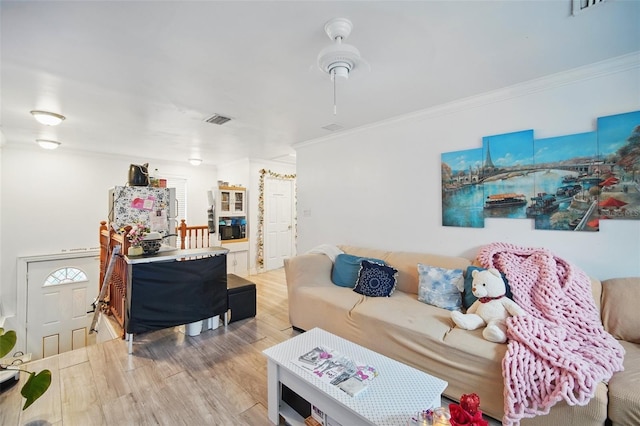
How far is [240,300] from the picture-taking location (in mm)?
3311

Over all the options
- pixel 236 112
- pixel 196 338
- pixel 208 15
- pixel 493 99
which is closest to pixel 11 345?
pixel 196 338

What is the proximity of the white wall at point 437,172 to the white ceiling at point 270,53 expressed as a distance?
212 millimetres

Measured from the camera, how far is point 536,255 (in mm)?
2191

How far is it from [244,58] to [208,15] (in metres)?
0.44

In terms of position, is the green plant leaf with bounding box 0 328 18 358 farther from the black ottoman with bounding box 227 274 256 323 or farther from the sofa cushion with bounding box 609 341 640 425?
the sofa cushion with bounding box 609 341 640 425

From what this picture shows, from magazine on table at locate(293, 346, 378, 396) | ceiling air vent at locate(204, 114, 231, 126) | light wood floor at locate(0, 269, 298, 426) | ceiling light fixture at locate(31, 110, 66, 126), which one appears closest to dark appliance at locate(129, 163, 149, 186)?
ceiling light fixture at locate(31, 110, 66, 126)

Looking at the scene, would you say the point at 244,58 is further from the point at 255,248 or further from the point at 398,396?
the point at 255,248

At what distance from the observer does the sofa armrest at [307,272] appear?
308 cm

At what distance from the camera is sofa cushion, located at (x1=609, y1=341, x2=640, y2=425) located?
1327mm

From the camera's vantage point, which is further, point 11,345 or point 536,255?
point 536,255

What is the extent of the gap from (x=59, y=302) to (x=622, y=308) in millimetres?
7090

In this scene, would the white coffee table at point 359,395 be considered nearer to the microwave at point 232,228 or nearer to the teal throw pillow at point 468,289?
the teal throw pillow at point 468,289

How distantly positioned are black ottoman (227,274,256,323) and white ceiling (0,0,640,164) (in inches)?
80.9

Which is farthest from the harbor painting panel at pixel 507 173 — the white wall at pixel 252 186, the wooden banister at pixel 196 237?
the wooden banister at pixel 196 237
